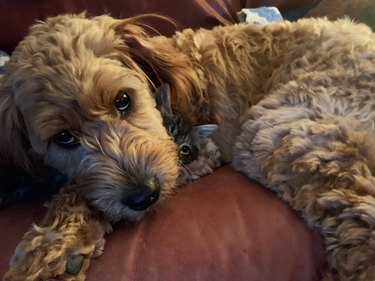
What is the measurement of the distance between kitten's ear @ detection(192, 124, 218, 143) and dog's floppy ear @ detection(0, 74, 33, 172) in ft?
2.11

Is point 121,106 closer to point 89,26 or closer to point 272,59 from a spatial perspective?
point 89,26

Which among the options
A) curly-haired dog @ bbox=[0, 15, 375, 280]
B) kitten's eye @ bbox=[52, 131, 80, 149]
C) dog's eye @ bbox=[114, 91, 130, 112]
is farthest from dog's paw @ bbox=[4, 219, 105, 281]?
dog's eye @ bbox=[114, 91, 130, 112]

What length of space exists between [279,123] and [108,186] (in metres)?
0.62

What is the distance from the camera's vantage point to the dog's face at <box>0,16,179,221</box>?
1.71 metres

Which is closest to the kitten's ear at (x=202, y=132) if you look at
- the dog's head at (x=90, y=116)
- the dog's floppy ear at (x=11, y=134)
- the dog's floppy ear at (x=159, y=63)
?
the dog's floppy ear at (x=159, y=63)

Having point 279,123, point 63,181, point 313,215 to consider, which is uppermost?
point 279,123

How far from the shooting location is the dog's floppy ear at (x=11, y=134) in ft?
6.01

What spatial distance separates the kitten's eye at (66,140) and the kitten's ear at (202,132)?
52 cm

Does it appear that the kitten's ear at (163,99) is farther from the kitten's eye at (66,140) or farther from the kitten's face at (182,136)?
the kitten's eye at (66,140)

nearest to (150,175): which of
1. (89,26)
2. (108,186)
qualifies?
(108,186)

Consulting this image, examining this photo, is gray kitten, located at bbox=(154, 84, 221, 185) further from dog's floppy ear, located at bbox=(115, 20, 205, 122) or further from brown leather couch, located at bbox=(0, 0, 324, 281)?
brown leather couch, located at bbox=(0, 0, 324, 281)

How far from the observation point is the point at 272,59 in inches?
87.7

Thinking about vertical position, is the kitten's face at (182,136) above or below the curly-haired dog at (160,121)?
below

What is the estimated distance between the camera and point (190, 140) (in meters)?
2.15
